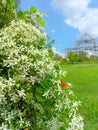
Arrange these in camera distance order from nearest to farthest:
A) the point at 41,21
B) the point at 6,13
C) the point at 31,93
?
1. the point at 31,93
2. the point at 6,13
3. the point at 41,21

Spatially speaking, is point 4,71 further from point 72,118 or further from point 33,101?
point 72,118

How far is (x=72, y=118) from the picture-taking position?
2961mm

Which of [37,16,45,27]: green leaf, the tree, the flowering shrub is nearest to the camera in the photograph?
the flowering shrub

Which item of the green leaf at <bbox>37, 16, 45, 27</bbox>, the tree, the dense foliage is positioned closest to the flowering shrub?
the dense foliage

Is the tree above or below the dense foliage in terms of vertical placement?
above

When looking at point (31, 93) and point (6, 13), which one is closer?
point (31, 93)

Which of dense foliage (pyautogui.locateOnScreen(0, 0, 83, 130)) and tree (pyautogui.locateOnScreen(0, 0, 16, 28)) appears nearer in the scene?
dense foliage (pyautogui.locateOnScreen(0, 0, 83, 130))

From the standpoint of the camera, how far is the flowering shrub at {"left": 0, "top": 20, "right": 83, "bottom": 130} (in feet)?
8.73

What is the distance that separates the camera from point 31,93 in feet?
8.82

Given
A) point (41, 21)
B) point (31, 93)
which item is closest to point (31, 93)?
point (31, 93)

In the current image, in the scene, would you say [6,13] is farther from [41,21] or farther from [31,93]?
[31,93]

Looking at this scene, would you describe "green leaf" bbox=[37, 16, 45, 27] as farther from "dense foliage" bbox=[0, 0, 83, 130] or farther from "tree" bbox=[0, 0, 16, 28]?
"dense foliage" bbox=[0, 0, 83, 130]

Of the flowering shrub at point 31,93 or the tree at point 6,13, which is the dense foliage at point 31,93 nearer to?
the flowering shrub at point 31,93

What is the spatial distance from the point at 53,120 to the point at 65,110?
0.13m
